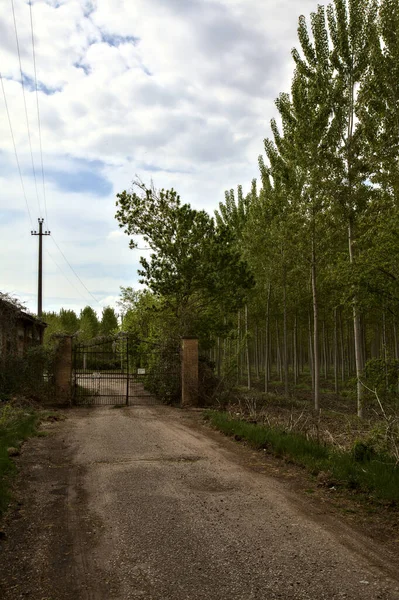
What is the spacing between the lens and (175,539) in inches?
190

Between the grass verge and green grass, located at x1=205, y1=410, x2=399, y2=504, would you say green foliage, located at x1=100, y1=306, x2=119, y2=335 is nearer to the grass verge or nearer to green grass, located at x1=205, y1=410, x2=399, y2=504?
the grass verge

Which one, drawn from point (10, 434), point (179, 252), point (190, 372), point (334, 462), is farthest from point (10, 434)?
point (179, 252)

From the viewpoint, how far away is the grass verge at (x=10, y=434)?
21.8 feet

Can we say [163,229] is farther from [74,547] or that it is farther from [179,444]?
[74,547]

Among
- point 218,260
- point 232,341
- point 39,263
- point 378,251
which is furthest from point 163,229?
point 39,263

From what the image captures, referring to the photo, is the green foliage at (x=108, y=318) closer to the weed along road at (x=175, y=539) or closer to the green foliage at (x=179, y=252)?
the green foliage at (x=179, y=252)

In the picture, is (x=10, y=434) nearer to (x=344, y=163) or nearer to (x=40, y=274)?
(x=344, y=163)

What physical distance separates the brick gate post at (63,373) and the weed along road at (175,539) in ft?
31.5

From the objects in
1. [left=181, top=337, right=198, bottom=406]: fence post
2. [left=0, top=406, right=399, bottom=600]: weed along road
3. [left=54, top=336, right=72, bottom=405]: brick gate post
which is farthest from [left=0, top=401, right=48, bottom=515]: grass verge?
[left=181, top=337, right=198, bottom=406]: fence post

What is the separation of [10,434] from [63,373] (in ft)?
26.3

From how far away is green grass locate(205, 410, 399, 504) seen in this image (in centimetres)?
630

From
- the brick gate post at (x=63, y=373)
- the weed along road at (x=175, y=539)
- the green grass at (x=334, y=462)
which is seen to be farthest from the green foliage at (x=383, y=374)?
the brick gate post at (x=63, y=373)

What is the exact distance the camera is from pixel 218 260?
22.3 meters

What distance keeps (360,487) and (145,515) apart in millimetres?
3008
